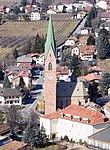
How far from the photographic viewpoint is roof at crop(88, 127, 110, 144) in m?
23.6

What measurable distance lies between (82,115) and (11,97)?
855cm

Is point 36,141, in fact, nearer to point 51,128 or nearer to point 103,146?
point 51,128

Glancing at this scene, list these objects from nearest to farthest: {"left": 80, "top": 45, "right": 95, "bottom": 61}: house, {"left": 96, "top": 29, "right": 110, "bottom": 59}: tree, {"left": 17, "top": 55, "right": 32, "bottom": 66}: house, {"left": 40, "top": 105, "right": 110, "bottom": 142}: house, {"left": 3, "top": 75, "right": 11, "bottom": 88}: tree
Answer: {"left": 40, "top": 105, "right": 110, "bottom": 142}: house
{"left": 3, "top": 75, "right": 11, "bottom": 88}: tree
{"left": 17, "top": 55, "right": 32, "bottom": 66}: house
{"left": 96, "top": 29, "right": 110, "bottom": 59}: tree
{"left": 80, "top": 45, "right": 95, "bottom": 61}: house

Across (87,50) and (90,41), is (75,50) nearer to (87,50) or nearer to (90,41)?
(87,50)

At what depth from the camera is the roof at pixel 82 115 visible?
26031 mm

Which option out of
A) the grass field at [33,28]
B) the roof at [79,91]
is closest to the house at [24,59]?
the roof at [79,91]

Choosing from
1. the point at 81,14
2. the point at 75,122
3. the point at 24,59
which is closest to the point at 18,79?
the point at 24,59

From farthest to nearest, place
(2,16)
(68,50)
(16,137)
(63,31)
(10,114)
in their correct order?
1. (2,16)
2. (63,31)
3. (68,50)
4. (10,114)
5. (16,137)

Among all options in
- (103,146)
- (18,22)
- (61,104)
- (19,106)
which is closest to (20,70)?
(19,106)

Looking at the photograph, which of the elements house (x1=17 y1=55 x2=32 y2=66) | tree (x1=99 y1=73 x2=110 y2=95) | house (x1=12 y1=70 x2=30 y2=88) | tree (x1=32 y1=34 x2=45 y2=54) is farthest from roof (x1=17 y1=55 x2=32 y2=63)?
tree (x1=99 y1=73 x2=110 y2=95)

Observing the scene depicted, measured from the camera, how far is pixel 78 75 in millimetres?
39219

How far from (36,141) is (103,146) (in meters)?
3.63

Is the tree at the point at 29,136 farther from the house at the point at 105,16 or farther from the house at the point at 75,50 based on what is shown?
the house at the point at 105,16

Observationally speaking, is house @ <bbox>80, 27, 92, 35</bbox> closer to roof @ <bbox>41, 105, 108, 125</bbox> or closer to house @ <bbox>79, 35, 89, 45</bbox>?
house @ <bbox>79, 35, 89, 45</bbox>
